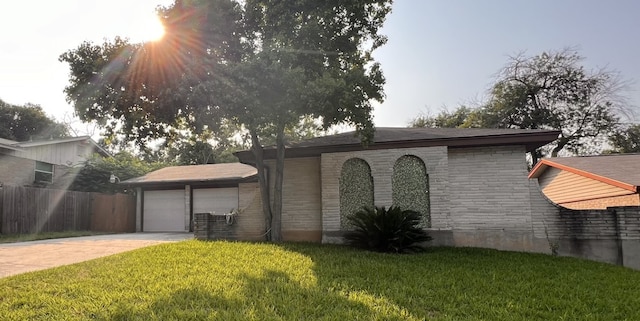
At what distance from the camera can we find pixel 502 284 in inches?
207

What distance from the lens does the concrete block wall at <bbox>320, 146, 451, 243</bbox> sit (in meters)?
9.05

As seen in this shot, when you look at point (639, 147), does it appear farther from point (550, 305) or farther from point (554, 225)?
point (550, 305)

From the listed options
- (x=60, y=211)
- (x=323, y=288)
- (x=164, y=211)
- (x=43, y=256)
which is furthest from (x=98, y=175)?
(x=323, y=288)

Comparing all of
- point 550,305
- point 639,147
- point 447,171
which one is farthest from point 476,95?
point 550,305

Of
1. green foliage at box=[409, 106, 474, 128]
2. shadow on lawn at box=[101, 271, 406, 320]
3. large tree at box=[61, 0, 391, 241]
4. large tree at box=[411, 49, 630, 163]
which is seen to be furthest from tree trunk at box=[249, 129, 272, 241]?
green foliage at box=[409, 106, 474, 128]

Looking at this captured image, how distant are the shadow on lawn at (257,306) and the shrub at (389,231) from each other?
3.46 meters

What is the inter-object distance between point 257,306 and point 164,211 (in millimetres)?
14589

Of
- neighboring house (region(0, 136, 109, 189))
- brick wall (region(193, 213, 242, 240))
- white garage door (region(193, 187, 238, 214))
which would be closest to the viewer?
brick wall (region(193, 213, 242, 240))

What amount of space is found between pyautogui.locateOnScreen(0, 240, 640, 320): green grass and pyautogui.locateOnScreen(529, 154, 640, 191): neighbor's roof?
2490mm

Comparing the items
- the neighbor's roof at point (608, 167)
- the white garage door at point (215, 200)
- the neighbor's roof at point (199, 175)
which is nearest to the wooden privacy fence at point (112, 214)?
the neighbor's roof at point (199, 175)

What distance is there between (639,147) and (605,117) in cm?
244

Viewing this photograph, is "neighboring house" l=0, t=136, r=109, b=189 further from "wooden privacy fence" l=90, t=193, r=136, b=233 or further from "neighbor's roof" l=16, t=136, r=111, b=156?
"wooden privacy fence" l=90, t=193, r=136, b=233

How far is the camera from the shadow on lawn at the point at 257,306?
3.83 m

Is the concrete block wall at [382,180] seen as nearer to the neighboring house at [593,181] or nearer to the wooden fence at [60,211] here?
the neighboring house at [593,181]
